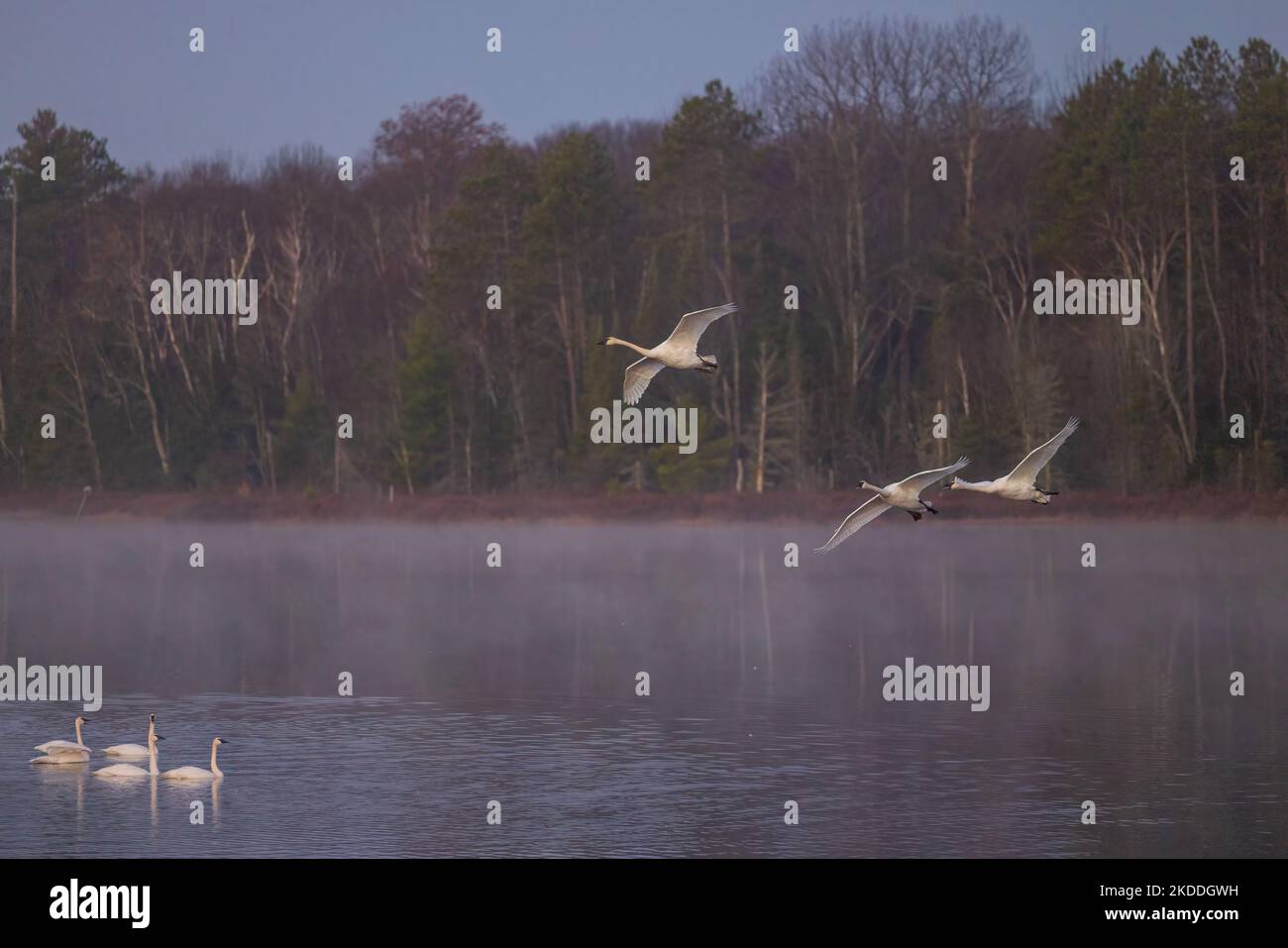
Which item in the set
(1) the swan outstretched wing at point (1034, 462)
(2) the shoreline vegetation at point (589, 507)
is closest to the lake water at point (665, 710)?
(1) the swan outstretched wing at point (1034, 462)

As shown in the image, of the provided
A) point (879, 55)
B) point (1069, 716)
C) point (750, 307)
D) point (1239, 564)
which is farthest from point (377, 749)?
point (879, 55)

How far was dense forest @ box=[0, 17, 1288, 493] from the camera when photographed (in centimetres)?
5447

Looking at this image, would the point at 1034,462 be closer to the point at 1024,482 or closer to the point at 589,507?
the point at 1024,482

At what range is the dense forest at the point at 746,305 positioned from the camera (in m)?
54.5

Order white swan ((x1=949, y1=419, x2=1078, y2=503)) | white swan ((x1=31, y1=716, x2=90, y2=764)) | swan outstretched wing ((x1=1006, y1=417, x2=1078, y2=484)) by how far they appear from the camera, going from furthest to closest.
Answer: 1. white swan ((x1=31, y1=716, x2=90, y2=764))
2. white swan ((x1=949, y1=419, x2=1078, y2=503))
3. swan outstretched wing ((x1=1006, y1=417, x2=1078, y2=484))

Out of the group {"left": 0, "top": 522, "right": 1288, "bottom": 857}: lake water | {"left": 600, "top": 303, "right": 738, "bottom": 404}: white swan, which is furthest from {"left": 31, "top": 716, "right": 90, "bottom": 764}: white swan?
{"left": 600, "top": 303, "right": 738, "bottom": 404}: white swan

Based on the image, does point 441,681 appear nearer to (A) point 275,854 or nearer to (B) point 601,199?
(A) point 275,854

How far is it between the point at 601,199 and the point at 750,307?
22.0ft

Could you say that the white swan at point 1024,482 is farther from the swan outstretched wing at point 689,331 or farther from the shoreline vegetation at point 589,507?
the shoreline vegetation at point 589,507

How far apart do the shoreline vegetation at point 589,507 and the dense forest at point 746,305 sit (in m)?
0.79

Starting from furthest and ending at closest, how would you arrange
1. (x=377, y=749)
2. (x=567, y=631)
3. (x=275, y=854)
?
(x=567, y=631)
(x=377, y=749)
(x=275, y=854)

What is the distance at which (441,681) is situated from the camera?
2575 centimetres

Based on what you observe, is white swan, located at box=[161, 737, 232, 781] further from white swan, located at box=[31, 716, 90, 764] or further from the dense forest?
the dense forest

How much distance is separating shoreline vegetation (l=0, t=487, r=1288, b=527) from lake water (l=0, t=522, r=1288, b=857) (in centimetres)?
689
